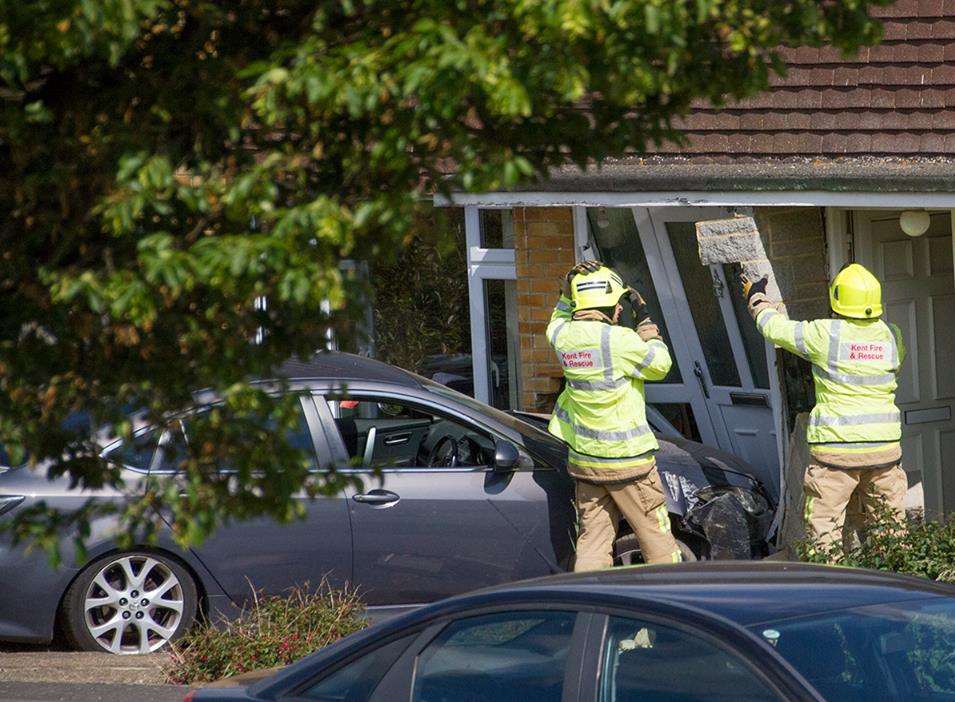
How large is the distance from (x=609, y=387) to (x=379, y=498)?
4.59ft

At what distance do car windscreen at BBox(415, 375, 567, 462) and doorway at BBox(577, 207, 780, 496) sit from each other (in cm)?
211

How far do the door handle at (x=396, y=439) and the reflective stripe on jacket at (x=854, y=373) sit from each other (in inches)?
89.3

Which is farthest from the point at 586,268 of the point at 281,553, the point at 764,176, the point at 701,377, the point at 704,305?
the point at 701,377

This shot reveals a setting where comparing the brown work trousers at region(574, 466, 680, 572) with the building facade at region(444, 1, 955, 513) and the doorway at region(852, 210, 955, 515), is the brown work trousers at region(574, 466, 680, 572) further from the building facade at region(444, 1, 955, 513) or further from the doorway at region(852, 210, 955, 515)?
the doorway at region(852, 210, 955, 515)

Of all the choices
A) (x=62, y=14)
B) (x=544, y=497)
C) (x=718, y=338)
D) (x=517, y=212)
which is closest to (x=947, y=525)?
(x=544, y=497)

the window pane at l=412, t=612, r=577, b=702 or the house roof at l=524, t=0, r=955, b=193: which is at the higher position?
the house roof at l=524, t=0, r=955, b=193

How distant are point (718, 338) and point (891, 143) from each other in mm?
2075

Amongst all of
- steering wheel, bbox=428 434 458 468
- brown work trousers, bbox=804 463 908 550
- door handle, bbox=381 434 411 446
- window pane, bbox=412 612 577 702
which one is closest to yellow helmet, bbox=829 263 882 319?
brown work trousers, bbox=804 463 908 550

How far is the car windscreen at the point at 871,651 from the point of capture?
379 centimetres

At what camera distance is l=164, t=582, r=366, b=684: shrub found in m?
6.79

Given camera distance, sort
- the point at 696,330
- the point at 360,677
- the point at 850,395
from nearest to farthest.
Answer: the point at 360,677 < the point at 850,395 < the point at 696,330

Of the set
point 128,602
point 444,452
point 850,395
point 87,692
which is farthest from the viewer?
point 444,452

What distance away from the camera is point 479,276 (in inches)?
443

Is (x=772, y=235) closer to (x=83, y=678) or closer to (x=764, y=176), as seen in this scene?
(x=764, y=176)
